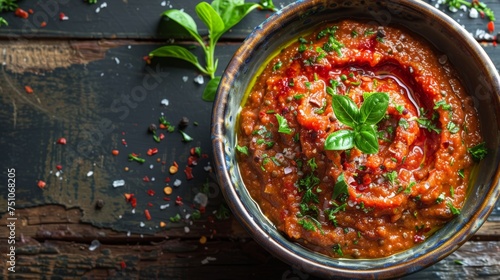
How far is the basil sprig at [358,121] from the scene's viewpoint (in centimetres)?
243

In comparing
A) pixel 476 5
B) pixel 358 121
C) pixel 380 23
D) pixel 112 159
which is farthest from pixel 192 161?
pixel 476 5

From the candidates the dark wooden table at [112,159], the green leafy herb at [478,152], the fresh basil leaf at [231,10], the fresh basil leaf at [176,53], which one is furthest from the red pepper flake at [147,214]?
the green leafy herb at [478,152]

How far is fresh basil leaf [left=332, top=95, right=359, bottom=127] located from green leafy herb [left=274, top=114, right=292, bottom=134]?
230 mm

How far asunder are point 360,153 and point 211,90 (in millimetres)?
915

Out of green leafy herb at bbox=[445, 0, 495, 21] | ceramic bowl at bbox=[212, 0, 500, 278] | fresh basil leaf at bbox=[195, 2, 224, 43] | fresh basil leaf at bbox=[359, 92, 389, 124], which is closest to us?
fresh basil leaf at bbox=[359, 92, 389, 124]

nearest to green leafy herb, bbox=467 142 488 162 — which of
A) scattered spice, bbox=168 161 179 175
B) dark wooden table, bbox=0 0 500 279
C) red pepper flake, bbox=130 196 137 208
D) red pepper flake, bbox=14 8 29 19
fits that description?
dark wooden table, bbox=0 0 500 279

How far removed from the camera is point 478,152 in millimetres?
2660

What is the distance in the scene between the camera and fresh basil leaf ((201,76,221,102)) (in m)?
3.09

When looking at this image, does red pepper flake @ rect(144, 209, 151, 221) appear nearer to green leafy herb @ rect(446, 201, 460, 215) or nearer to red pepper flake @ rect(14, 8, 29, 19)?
red pepper flake @ rect(14, 8, 29, 19)

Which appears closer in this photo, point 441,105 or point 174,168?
point 441,105

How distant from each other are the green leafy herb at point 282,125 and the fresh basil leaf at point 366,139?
0.30 meters

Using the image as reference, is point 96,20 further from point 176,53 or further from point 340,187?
point 340,187

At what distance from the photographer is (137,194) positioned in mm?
3205

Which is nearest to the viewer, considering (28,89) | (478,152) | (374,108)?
(374,108)
